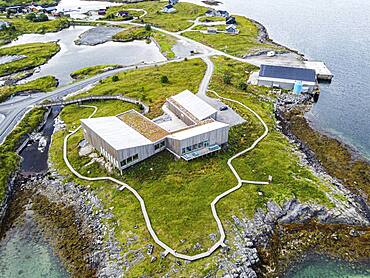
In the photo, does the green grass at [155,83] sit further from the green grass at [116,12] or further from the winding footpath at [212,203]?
the green grass at [116,12]

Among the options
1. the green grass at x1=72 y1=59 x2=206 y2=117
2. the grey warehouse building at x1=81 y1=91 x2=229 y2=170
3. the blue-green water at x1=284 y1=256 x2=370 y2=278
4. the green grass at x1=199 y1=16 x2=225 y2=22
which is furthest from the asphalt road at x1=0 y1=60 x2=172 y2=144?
the green grass at x1=199 y1=16 x2=225 y2=22

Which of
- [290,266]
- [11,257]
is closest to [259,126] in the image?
[290,266]

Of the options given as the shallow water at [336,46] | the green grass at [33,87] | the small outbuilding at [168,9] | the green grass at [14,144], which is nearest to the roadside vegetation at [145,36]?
the small outbuilding at [168,9]

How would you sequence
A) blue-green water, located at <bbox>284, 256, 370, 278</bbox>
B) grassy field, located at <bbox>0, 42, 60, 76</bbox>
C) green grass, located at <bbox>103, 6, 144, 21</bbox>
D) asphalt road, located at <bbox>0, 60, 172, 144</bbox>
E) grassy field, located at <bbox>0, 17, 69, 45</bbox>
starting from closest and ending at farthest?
blue-green water, located at <bbox>284, 256, 370, 278</bbox>, asphalt road, located at <bbox>0, 60, 172, 144</bbox>, grassy field, located at <bbox>0, 42, 60, 76</bbox>, grassy field, located at <bbox>0, 17, 69, 45</bbox>, green grass, located at <bbox>103, 6, 144, 21</bbox>

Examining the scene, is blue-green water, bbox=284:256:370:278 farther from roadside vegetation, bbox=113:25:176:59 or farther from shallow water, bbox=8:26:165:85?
roadside vegetation, bbox=113:25:176:59

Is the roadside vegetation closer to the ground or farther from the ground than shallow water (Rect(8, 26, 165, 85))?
farther from the ground

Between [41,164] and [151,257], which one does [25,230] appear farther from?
[151,257]

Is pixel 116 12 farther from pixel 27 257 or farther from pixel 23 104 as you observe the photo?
pixel 27 257
